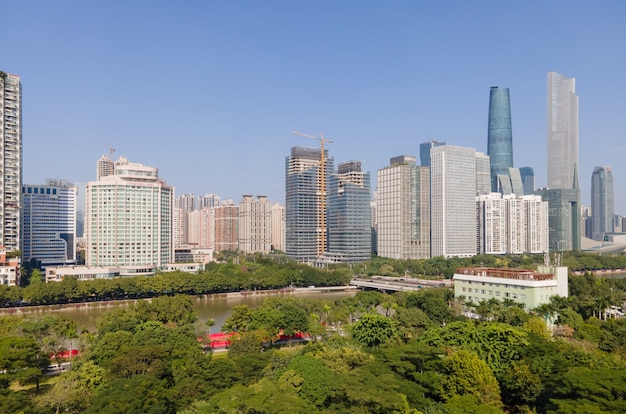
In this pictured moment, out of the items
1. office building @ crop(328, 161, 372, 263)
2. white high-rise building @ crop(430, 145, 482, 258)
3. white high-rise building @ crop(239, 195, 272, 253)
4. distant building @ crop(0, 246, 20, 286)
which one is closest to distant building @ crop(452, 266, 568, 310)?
office building @ crop(328, 161, 372, 263)

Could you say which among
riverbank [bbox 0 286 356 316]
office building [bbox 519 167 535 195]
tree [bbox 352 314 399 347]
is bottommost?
riverbank [bbox 0 286 356 316]

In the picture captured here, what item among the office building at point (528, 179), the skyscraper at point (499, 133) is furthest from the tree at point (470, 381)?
the office building at point (528, 179)

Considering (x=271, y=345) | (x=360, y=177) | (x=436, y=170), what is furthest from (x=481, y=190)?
(x=271, y=345)

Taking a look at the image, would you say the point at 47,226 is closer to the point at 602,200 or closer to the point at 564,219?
the point at 564,219

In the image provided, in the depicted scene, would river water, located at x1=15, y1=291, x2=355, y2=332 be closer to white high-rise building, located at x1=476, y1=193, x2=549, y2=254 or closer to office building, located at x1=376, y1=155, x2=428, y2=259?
office building, located at x1=376, y1=155, x2=428, y2=259

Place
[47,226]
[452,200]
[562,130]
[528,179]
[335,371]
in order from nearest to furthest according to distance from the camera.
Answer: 1. [335,371]
2. [47,226]
3. [452,200]
4. [562,130]
5. [528,179]

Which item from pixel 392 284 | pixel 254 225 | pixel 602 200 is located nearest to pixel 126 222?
pixel 392 284
